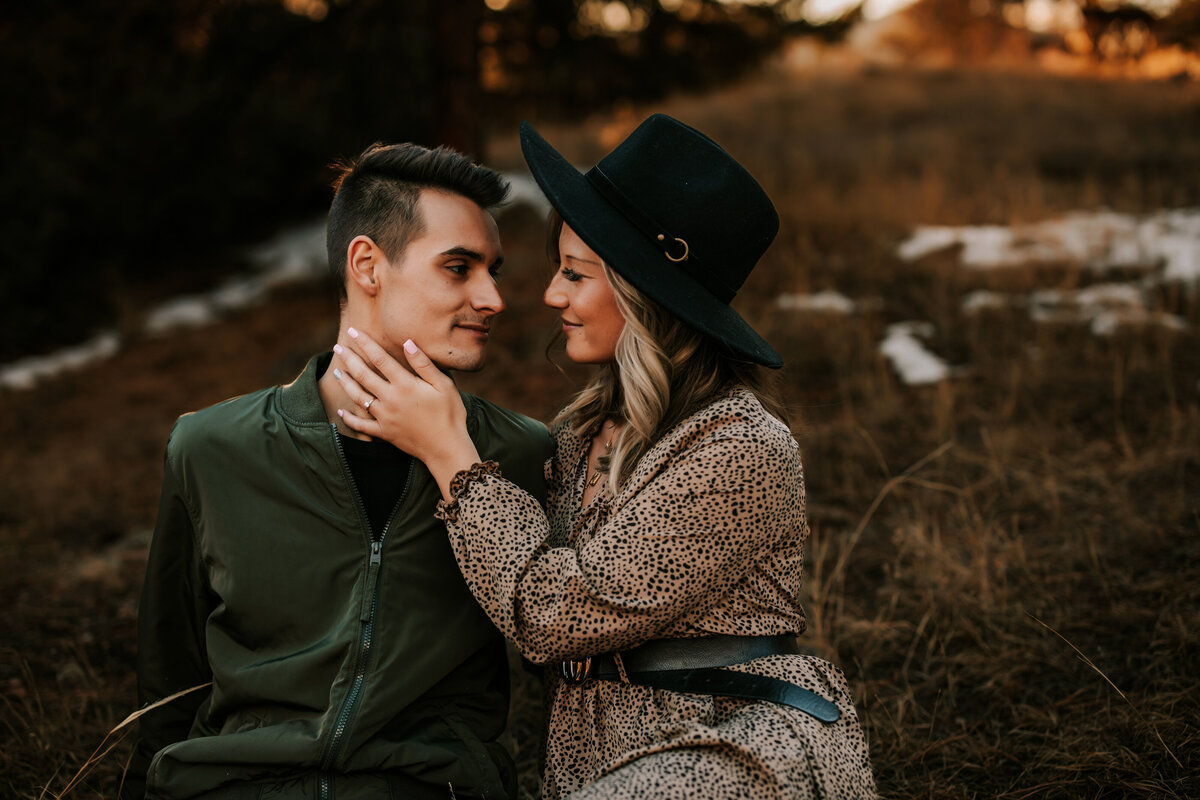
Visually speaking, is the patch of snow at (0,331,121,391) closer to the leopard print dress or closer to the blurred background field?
the blurred background field

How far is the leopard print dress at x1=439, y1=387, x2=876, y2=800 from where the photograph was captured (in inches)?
74.9

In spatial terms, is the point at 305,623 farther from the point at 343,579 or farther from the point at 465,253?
the point at 465,253

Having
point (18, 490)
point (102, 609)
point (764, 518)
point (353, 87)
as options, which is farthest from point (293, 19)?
point (764, 518)

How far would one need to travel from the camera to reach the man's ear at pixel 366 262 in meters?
2.51

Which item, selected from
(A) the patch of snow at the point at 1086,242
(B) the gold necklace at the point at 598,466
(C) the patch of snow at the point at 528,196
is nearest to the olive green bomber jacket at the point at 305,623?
(B) the gold necklace at the point at 598,466

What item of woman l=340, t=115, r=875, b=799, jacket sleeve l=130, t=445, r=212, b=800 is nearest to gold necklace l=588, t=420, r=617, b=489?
woman l=340, t=115, r=875, b=799

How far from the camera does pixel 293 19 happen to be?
8.25m

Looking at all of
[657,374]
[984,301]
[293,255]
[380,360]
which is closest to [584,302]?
[657,374]

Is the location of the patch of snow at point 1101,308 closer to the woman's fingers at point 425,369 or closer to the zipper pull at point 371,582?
the woman's fingers at point 425,369

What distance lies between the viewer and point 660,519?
6.50 feet

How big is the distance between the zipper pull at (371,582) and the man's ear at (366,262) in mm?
748

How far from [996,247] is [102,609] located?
6.96m

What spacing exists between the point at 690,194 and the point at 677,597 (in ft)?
3.22

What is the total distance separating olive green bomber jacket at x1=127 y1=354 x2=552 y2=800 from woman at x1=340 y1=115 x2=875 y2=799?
20 centimetres
